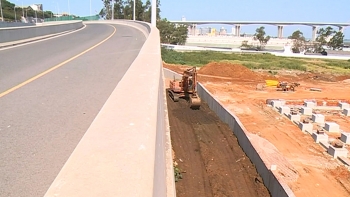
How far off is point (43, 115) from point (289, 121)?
15.4 metres

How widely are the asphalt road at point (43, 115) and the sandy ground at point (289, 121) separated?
6.71 m

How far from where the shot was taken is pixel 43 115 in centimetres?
529

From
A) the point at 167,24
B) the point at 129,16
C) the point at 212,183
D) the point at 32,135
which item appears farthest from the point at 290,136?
the point at 129,16

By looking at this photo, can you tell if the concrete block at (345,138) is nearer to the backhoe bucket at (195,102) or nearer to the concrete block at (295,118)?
the concrete block at (295,118)

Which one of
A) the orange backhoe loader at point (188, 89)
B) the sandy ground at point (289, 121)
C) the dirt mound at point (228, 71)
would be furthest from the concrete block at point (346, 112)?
the dirt mound at point (228, 71)

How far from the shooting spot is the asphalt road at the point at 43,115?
342cm

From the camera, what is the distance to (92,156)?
2145mm

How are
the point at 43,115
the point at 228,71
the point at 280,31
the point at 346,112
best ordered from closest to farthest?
the point at 43,115 → the point at 346,112 → the point at 228,71 → the point at 280,31

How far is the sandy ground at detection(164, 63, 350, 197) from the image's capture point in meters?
10.5

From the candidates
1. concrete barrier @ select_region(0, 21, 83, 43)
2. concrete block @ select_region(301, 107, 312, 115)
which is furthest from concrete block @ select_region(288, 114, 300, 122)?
concrete barrier @ select_region(0, 21, 83, 43)

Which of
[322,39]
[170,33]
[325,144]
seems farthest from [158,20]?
[325,144]

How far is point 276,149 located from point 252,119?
4955mm

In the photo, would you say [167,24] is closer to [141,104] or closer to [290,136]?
[290,136]

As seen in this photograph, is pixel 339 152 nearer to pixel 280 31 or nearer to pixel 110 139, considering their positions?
pixel 110 139
